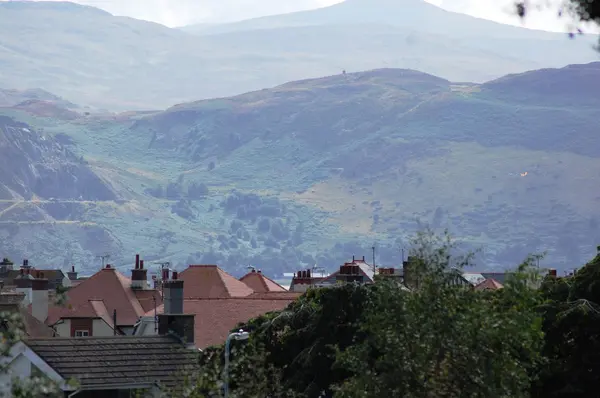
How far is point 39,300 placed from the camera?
64.9m

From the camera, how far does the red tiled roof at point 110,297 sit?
69375 millimetres

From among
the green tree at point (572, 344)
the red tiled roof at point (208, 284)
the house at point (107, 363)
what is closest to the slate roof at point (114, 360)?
the house at point (107, 363)

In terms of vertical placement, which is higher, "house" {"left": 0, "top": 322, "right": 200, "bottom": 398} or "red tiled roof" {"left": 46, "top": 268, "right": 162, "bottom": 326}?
"house" {"left": 0, "top": 322, "right": 200, "bottom": 398}

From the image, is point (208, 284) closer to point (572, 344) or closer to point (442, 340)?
point (572, 344)

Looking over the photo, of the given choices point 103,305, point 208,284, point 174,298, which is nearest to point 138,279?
point 208,284

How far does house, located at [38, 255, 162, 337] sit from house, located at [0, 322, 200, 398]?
83.4 feet

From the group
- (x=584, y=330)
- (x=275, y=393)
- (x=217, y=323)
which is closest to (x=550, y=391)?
(x=584, y=330)

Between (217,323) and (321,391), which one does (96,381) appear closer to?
(321,391)

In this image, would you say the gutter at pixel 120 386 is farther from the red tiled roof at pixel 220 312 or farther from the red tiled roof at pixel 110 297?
the red tiled roof at pixel 110 297

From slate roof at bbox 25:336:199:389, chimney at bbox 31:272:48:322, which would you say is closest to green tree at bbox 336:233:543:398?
slate roof at bbox 25:336:199:389

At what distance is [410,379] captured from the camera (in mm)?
23281

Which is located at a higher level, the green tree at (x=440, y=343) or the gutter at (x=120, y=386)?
the green tree at (x=440, y=343)

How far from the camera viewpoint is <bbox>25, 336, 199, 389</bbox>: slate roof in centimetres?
2970

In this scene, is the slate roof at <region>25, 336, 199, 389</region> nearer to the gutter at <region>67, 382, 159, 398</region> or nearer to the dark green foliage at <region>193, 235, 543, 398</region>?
the gutter at <region>67, 382, 159, 398</region>
